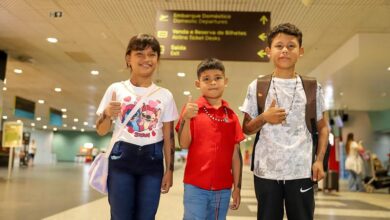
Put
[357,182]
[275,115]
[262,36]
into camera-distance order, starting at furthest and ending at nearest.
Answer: [357,182], [262,36], [275,115]

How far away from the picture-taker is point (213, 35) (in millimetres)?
5988

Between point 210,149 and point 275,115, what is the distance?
486mm

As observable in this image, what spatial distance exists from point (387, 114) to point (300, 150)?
1790 centimetres

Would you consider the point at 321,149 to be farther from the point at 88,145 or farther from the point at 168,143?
the point at 88,145

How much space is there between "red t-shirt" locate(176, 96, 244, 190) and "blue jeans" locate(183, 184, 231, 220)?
0.11 feet

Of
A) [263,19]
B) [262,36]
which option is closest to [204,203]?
[262,36]

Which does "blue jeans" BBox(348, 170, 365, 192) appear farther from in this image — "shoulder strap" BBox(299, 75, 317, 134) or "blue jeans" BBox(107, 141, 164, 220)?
"blue jeans" BBox(107, 141, 164, 220)

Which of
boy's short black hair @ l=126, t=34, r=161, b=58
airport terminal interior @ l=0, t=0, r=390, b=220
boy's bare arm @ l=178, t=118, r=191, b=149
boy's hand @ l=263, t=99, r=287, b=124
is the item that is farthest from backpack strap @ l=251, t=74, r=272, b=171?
airport terminal interior @ l=0, t=0, r=390, b=220

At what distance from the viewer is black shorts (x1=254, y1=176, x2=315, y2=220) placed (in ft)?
6.51

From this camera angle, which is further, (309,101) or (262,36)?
(262,36)

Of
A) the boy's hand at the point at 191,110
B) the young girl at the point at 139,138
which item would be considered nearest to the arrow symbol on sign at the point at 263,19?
the young girl at the point at 139,138

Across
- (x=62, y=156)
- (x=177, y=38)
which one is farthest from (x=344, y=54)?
(x=62, y=156)

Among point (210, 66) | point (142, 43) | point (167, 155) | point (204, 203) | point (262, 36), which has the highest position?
point (262, 36)

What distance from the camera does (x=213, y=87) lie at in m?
2.36
